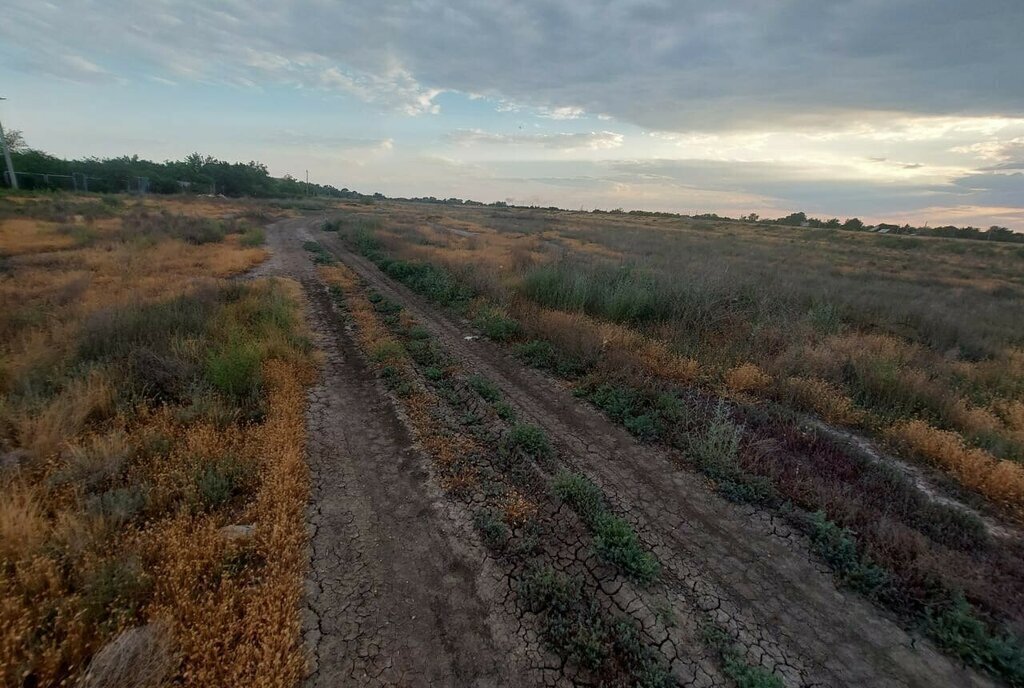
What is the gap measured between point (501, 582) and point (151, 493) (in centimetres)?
344

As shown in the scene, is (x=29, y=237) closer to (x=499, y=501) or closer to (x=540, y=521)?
(x=499, y=501)

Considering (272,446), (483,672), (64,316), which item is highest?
(64,316)

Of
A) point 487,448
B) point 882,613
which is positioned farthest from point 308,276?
point 882,613

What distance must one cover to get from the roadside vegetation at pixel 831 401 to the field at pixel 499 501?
1.5 inches

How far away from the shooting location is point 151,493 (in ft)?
13.2

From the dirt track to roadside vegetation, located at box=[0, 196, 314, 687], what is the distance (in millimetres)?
350

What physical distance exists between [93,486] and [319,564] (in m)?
2.64

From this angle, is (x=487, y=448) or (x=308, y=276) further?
(x=308, y=276)

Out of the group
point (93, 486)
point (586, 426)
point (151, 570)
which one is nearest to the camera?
point (151, 570)

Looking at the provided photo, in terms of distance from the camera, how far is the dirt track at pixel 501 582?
9.48 feet

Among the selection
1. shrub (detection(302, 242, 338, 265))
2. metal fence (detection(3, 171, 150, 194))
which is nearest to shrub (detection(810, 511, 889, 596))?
shrub (detection(302, 242, 338, 265))

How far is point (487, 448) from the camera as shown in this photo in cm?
536

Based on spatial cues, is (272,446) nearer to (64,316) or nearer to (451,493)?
(451,493)

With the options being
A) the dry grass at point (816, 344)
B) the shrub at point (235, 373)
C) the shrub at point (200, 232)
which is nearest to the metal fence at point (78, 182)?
the shrub at point (200, 232)
